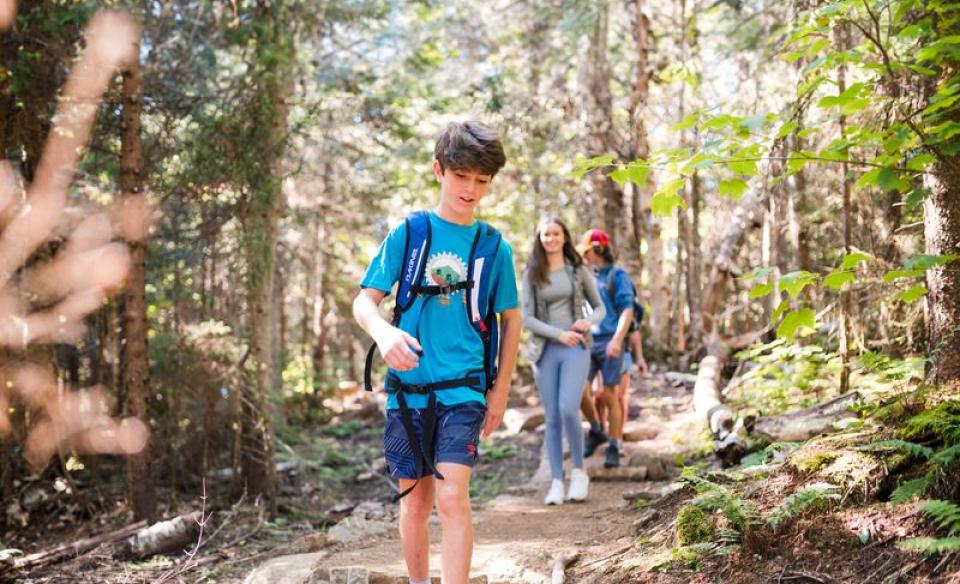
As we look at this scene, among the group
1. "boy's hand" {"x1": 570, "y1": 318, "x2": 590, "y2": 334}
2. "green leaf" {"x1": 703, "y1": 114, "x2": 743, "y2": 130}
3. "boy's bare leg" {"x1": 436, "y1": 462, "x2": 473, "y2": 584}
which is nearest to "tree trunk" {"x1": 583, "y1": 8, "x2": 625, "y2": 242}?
"boy's hand" {"x1": 570, "y1": 318, "x2": 590, "y2": 334}

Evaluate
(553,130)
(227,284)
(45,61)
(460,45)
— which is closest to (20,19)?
(45,61)

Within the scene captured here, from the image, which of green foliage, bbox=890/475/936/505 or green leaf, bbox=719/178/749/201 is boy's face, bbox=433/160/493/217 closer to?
green leaf, bbox=719/178/749/201

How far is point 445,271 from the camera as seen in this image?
3506 mm

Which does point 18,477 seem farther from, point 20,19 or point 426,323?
point 426,323

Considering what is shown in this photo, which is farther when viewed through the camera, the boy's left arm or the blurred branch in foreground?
the blurred branch in foreground

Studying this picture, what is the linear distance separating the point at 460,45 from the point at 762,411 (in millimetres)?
15044

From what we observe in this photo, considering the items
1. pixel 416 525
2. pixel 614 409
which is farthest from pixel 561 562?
pixel 614 409

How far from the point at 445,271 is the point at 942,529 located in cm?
232

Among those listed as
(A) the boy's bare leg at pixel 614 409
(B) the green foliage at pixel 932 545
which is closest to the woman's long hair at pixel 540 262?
(A) the boy's bare leg at pixel 614 409

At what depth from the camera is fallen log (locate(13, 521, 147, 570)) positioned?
20.0ft

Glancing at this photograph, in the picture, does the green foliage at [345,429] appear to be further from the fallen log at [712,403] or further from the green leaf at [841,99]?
the green leaf at [841,99]

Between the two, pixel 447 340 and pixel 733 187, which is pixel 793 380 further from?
pixel 447 340

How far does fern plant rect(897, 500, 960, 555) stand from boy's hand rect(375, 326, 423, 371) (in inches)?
79.3

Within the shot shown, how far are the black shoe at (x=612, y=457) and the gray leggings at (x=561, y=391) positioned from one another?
4.51ft
